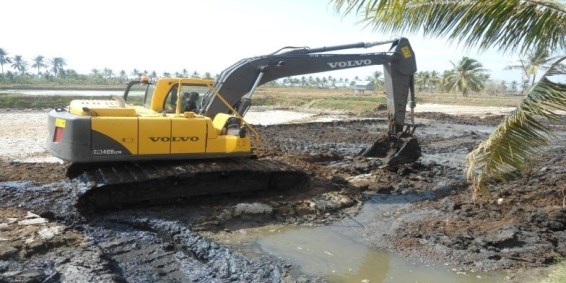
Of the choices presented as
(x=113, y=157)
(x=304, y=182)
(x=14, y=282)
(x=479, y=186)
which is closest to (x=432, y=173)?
(x=304, y=182)

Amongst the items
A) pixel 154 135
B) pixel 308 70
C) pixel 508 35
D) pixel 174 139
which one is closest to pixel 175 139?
pixel 174 139

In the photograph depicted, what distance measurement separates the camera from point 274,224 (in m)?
7.54

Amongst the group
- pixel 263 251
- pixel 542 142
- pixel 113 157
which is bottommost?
pixel 263 251

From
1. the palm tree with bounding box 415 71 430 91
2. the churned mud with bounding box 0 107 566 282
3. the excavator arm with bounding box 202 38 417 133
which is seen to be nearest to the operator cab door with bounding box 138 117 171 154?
the churned mud with bounding box 0 107 566 282

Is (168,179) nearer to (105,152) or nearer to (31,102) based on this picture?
(105,152)

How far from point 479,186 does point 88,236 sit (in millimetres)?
5004

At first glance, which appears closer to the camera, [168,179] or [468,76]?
[168,179]

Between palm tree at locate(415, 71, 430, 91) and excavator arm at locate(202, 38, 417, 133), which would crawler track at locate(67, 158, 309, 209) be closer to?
excavator arm at locate(202, 38, 417, 133)

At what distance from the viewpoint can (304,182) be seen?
922 centimetres

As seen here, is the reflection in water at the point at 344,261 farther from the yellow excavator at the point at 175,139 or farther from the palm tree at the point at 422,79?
the palm tree at the point at 422,79

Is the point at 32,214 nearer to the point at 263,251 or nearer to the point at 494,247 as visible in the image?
the point at 263,251

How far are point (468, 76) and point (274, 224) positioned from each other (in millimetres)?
60938

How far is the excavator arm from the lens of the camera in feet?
29.9

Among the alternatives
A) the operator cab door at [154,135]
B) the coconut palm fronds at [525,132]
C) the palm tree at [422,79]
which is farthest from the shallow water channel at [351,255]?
the palm tree at [422,79]
